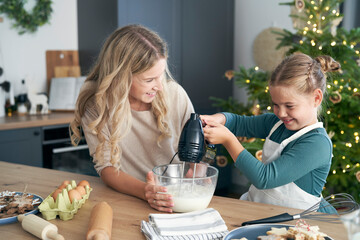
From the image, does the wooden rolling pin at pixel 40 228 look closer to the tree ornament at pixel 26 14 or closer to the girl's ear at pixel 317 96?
the girl's ear at pixel 317 96

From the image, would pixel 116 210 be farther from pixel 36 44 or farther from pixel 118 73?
pixel 36 44

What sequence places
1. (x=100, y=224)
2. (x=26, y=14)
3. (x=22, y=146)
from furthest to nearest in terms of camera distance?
→ (x=26, y=14) → (x=22, y=146) → (x=100, y=224)

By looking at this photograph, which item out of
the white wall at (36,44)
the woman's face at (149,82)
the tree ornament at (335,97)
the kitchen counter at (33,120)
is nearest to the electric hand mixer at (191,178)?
the woman's face at (149,82)

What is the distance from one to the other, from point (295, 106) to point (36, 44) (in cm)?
278

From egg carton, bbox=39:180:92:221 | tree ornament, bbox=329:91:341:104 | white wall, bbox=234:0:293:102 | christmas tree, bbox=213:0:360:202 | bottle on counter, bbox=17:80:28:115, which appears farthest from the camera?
white wall, bbox=234:0:293:102

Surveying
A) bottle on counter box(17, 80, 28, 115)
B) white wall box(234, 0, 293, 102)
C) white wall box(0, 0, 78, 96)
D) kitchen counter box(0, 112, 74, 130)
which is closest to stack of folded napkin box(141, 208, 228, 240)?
kitchen counter box(0, 112, 74, 130)

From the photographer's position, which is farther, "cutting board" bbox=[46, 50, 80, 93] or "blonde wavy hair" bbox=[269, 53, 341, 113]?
"cutting board" bbox=[46, 50, 80, 93]

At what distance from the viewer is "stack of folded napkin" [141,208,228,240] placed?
1.03 m

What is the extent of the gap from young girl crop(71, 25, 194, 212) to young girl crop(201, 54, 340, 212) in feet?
0.94

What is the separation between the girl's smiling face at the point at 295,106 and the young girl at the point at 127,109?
1.48ft

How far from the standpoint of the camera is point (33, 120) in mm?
3016

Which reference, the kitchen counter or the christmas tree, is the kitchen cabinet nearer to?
the kitchen counter

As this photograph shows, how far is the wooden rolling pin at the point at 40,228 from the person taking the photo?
1016 mm

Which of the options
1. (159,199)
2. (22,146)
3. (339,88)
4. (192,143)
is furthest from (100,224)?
(22,146)
